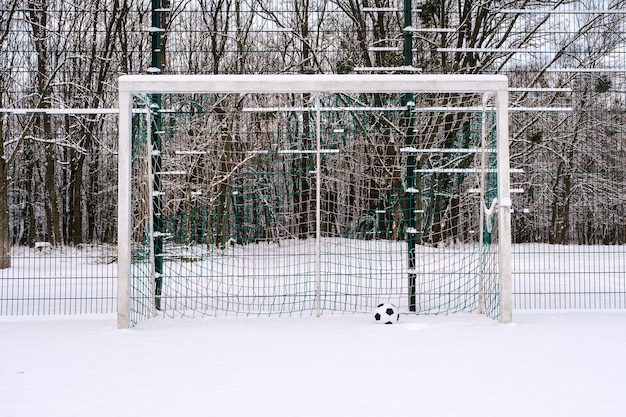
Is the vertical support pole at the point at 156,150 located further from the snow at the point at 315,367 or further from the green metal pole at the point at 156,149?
the snow at the point at 315,367

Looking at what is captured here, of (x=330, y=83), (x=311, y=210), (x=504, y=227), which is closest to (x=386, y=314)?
(x=504, y=227)

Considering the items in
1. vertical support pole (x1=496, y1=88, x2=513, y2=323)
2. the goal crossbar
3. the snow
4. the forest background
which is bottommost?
the snow

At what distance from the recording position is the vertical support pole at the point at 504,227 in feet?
22.5

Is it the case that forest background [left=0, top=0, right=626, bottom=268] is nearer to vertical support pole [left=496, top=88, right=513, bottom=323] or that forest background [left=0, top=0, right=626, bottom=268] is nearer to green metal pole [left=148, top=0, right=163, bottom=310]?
green metal pole [left=148, top=0, right=163, bottom=310]

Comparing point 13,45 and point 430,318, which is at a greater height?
point 13,45

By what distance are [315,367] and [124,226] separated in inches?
111

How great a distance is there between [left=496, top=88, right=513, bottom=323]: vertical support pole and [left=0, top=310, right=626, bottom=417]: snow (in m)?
0.22

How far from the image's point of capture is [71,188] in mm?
18984

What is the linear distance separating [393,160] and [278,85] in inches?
156

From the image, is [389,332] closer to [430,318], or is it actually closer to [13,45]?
[430,318]

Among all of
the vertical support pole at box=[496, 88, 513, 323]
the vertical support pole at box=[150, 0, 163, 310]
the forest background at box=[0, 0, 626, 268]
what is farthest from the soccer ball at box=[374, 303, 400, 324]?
the vertical support pole at box=[150, 0, 163, 310]

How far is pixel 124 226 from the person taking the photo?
673 centimetres

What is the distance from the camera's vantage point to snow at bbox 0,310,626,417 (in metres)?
3.81

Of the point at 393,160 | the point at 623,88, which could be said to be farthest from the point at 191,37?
the point at 623,88
